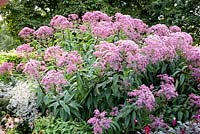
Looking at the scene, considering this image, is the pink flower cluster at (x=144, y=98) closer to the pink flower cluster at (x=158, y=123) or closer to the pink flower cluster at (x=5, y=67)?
the pink flower cluster at (x=158, y=123)

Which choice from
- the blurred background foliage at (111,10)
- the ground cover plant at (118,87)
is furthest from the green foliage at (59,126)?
the blurred background foliage at (111,10)

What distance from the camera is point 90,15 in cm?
444

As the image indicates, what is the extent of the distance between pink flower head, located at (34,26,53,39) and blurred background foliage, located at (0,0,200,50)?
5.32 m

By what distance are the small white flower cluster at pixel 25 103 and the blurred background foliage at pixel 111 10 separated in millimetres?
5762

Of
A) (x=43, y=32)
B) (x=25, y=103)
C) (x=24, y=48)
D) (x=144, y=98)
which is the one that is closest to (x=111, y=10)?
(x=43, y=32)

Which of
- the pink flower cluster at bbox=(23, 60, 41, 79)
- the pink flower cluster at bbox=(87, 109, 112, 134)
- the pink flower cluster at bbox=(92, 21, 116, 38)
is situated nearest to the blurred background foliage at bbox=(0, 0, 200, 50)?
the pink flower cluster at bbox=(92, 21, 116, 38)

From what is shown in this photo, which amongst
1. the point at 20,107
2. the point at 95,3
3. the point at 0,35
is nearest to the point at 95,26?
the point at 20,107

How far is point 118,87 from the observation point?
3635mm

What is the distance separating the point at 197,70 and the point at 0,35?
16.4 metres

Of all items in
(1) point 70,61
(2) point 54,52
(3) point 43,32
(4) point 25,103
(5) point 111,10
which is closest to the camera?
(1) point 70,61

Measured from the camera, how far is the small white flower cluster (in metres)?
4.12

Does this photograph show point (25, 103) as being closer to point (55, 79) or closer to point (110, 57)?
point (55, 79)

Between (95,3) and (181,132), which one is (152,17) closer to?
(95,3)

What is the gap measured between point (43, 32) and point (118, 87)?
1280 mm
